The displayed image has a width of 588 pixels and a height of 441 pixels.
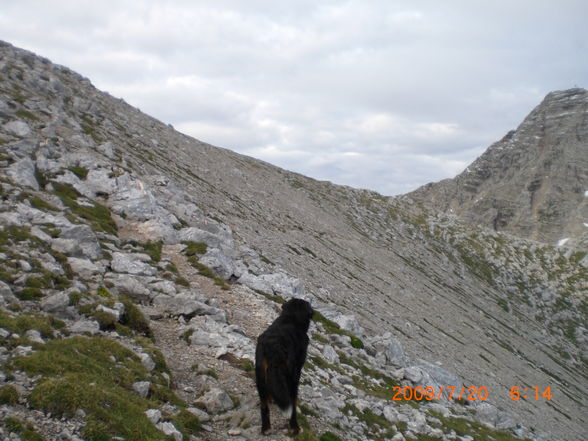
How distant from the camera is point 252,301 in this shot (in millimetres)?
20312

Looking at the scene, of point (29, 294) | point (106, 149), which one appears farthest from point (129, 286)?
point (106, 149)

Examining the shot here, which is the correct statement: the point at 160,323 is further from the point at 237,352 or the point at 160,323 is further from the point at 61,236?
the point at 61,236

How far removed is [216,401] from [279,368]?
7.94 feet

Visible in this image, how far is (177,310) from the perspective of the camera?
601 inches

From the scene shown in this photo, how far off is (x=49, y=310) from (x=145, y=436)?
614 cm

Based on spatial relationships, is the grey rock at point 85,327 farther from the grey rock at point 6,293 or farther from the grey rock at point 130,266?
the grey rock at point 130,266

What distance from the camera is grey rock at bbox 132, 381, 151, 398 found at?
9375 millimetres

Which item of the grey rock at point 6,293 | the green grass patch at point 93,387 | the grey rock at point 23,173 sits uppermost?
the grey rock at point 23,173

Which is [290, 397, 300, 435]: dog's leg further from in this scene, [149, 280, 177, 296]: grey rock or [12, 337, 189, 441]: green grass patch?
[149, 280, 177, 296]: grey rock

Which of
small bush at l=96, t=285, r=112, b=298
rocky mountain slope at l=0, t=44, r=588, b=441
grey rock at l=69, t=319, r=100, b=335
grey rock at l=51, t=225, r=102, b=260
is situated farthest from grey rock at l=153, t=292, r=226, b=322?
grey rock at l=51, t=225, r=102, b=260

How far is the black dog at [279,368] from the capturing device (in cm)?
907

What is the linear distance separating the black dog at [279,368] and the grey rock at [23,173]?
1801cm

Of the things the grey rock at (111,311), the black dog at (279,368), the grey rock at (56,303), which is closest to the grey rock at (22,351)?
the grey rock at (56,303)

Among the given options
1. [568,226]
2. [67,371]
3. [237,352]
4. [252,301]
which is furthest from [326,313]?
[568,226]
